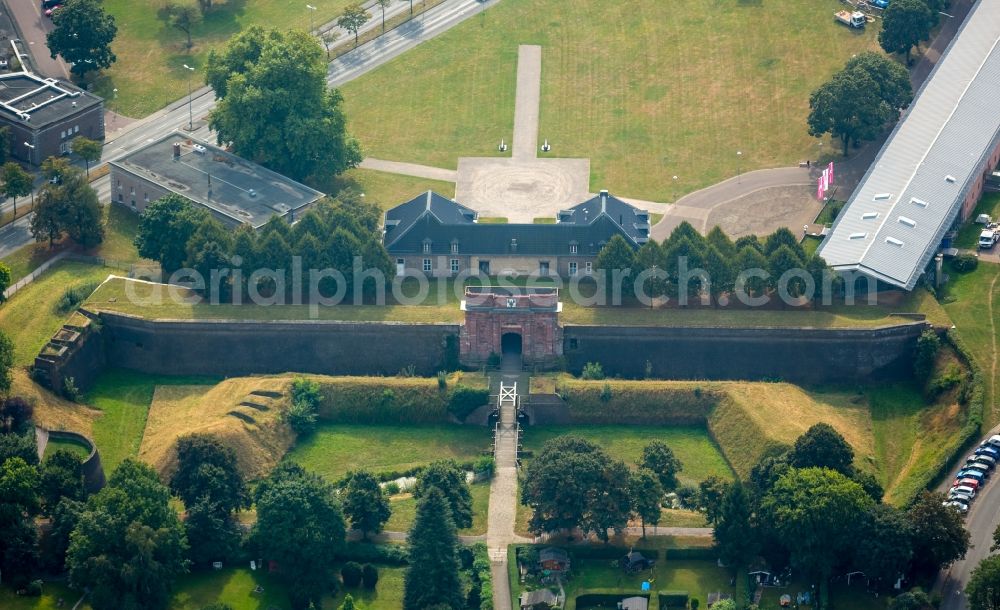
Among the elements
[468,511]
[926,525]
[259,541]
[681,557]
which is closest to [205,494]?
[259,541]

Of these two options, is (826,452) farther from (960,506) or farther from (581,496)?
(581,496)

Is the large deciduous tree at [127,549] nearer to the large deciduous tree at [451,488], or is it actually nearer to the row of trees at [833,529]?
the large deciduous tree at [451,488]

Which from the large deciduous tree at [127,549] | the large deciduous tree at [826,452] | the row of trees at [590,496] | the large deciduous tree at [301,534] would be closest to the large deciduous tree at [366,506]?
the large deciduous tree at [301,534]

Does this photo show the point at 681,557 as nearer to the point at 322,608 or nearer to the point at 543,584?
the point at 543,584

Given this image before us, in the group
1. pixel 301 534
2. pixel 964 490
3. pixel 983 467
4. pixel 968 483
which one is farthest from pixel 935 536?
pixel 301 534

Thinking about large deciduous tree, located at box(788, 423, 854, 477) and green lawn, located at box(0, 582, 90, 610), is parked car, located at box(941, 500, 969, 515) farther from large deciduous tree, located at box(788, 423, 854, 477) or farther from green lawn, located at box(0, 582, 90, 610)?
green lawn, located at box(0, 582, 90, 610)

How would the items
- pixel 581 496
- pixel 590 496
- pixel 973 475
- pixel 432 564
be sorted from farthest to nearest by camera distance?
1. pixel 973 475
2. pixel 590 496
3. pixel 581 496
4. pixel 432 564
